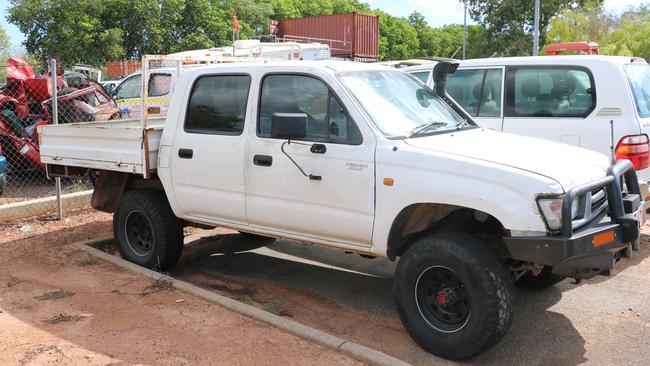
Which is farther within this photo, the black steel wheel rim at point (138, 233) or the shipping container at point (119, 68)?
the shipping container at point (119, 68)

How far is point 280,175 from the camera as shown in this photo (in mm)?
4648

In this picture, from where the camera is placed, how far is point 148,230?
5.88m

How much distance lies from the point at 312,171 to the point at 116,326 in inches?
72.8

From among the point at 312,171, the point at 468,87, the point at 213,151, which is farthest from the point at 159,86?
the point at 312,171

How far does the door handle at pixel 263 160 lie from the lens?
4703 mm

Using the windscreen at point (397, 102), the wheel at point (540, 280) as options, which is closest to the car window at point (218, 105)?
the windscreen at point (397, 102)

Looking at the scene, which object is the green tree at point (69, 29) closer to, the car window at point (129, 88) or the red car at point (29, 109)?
the car window at point (129, 88)

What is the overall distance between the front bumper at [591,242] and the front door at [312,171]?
1.12 metres

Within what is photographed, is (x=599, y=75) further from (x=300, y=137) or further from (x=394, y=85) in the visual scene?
(x=300, y=137)

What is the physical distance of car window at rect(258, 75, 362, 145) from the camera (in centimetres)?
438

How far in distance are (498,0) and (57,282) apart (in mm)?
32978

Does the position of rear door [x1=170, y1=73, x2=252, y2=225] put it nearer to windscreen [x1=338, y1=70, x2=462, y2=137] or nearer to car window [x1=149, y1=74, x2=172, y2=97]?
windscreen [x1=338, y1=70, x2=462, y2=137]

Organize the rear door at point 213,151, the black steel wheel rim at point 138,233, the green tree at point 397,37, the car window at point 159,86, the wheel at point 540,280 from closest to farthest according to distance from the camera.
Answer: the rear door at point 213,151
the wheel at point 540,280
the black steel wheel rim at point 138,233
the car window at point 159,86
the green tree at point 397,37

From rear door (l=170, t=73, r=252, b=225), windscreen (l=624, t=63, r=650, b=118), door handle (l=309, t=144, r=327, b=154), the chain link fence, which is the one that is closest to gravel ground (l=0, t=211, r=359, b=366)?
rear door (l=170, t=73, r=252, b=225)
